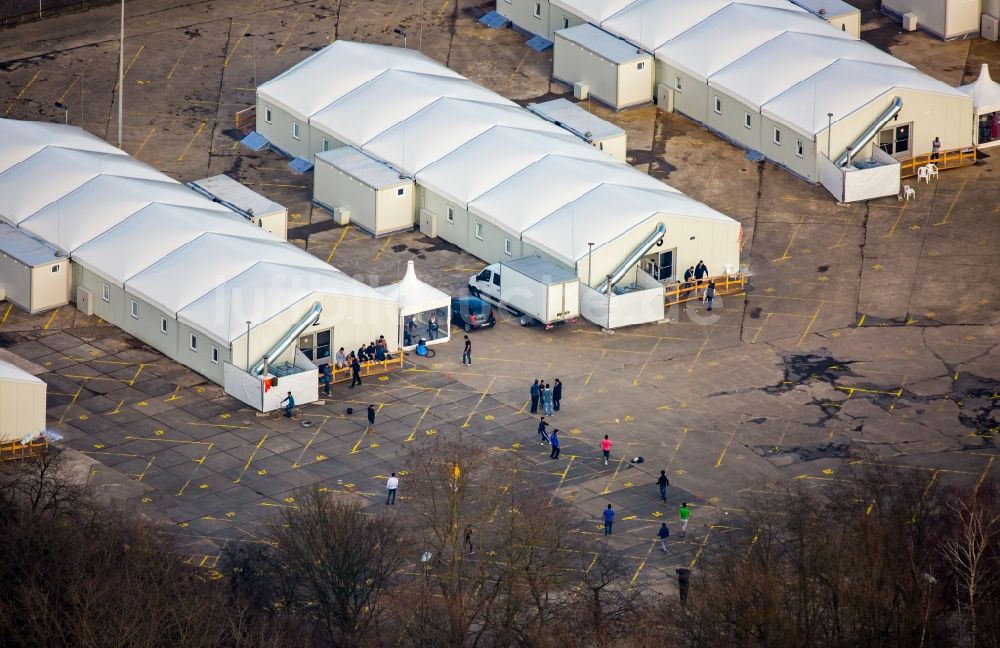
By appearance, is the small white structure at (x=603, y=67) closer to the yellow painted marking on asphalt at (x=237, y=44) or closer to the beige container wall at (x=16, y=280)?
the yellow painted marking on asphalt at (x=237, y=44)

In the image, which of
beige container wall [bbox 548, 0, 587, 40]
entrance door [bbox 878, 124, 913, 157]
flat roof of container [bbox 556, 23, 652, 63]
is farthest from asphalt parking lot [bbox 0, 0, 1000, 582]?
beige container wall [bbox 548, 0, 587, 40]

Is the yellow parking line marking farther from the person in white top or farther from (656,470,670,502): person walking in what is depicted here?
(656,470,670,502): person walking

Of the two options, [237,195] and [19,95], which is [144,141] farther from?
[237,195]

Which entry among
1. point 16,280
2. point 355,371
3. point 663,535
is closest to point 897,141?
point 355,371

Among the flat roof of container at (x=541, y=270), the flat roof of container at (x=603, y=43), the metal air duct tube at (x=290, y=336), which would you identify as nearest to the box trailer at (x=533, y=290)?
the flat roof of container at (x=541, y=270)

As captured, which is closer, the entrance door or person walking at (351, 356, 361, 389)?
person walking at (351, 356, 361, 389)

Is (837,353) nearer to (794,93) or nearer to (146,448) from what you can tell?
(794,93)
